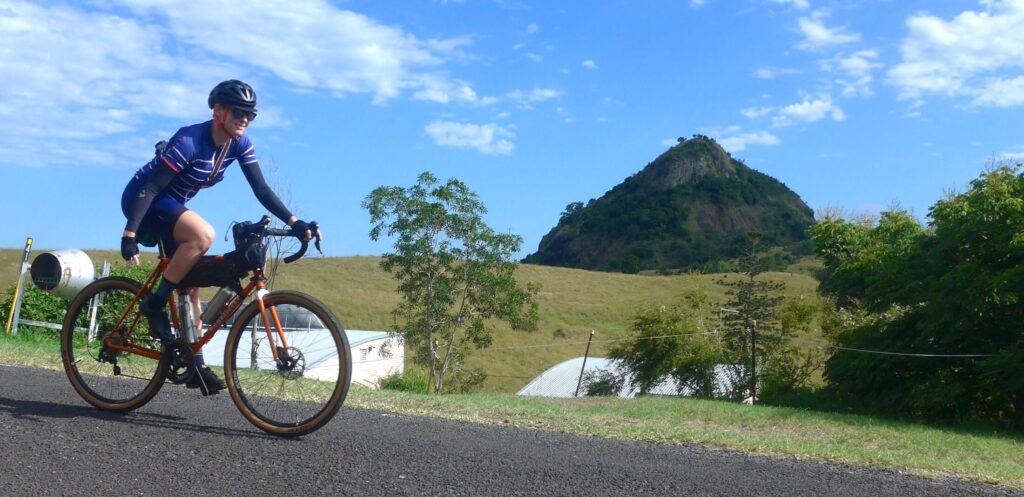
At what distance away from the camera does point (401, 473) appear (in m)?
4.18

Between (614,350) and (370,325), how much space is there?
27.5 m

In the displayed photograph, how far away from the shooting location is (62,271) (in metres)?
10.7

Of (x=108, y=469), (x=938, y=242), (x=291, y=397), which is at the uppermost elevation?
(x=938, y=242)

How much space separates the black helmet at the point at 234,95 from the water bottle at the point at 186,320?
1.20m

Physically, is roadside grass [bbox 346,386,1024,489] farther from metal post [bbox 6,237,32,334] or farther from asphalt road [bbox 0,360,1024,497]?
metal post [bbox 6,237,32,334]

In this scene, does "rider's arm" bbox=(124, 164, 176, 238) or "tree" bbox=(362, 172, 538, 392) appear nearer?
"rider's arm" bbox=(124, 164, 176, 238)

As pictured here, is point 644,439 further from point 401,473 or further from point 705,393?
point 705,393

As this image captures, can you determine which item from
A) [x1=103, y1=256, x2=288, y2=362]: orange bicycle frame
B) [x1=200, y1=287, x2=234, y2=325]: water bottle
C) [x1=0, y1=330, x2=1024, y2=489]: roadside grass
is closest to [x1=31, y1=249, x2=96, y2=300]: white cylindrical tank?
[x1=0, y1=330, x2=1024, y2=489]: roadside grass

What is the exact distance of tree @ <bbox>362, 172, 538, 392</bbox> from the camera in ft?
121

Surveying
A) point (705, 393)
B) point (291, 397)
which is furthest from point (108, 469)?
point (705, 393)

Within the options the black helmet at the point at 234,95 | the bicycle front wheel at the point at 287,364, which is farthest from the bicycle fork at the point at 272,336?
the black helmet at the point at 234,95

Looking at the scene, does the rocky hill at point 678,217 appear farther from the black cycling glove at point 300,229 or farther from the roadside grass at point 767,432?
the black cycling glove at point 300,229

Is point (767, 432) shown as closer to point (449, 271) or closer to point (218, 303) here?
point (218, 303)

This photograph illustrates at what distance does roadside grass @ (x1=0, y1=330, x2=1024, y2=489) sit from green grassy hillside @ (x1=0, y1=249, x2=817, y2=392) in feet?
92.3
